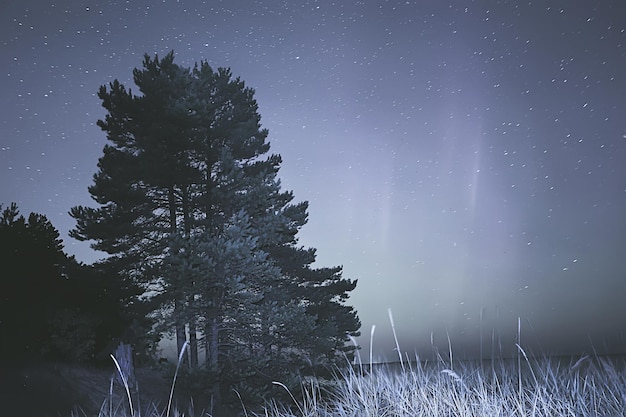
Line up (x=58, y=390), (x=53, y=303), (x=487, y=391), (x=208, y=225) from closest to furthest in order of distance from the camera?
(x=487, y=391) → (x=58, y=390) → (x=53, y=303) → (x=208, y=225)

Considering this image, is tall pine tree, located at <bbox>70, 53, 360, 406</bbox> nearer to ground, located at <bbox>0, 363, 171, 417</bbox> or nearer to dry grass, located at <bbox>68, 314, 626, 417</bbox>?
ground, located at <bbox>0, 363, 171, 417</bbox>

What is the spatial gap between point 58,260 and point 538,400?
617 inches

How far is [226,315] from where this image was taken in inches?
628

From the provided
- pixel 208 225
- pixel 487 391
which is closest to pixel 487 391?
pixel 487 391

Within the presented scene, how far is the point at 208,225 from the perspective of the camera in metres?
17.3

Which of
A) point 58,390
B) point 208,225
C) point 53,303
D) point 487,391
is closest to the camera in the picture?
point 487,391

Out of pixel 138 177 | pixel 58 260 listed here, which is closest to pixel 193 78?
pixel 138 177

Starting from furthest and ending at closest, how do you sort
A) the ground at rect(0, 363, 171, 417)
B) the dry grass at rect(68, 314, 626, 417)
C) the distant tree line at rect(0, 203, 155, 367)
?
1. the distant tree line at rect(0, 203, 155, 367)
2. the ground at rect(0, 363, 171, 417)
3. the dry grass at rect(68, 314, 626, 417)

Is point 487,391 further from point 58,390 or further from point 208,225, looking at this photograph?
point 208,225

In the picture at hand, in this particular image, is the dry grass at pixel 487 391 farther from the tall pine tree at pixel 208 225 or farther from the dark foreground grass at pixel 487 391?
the tall pine tree at pixel 208 225

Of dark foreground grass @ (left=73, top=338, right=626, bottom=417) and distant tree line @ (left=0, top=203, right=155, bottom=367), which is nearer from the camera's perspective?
dark foreground grass @ (left=73, top=338, right=626, bottom=417)

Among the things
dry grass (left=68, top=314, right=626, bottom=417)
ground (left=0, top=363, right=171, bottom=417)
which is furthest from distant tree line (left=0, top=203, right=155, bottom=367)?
dry grass (left=68, top=314, right=626, bottom=417)

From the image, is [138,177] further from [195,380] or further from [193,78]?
[195,380]

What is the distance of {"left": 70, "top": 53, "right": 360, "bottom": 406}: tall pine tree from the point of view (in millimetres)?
15094
